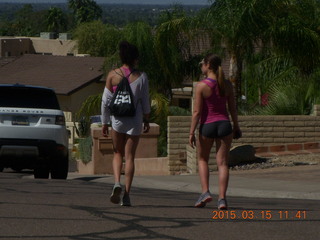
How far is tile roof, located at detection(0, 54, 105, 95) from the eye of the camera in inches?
2077

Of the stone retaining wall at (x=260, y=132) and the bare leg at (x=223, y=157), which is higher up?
the bare leg at (x=223, y=157)

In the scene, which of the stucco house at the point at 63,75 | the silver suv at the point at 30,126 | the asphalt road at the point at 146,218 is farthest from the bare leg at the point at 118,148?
the stucco house at the point at 63,75

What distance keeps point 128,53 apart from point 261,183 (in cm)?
433

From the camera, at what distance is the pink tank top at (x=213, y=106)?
391 inches

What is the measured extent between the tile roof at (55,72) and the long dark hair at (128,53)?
41.3m

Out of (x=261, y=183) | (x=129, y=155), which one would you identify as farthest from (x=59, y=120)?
(x=129, y=155)

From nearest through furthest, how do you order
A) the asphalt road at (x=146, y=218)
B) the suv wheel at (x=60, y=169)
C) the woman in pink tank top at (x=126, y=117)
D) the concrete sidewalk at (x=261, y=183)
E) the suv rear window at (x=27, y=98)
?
the asphalt road at (x=146, y=218) < the woman in pink tank top at (x=126, y=117) < the concrete sidewalk at (x=261, y=183) < the suv rear window at (x=27, y=98) < the suv wheel at (x=60, y=169)

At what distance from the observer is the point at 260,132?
18.4 metres

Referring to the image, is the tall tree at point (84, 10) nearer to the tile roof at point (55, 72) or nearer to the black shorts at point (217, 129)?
the tile roof at point (55, 72)

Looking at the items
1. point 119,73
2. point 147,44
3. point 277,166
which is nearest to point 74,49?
point 147,44

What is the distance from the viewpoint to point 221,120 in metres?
9.98

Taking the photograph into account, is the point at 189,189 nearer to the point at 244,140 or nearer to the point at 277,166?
the point at 277,166

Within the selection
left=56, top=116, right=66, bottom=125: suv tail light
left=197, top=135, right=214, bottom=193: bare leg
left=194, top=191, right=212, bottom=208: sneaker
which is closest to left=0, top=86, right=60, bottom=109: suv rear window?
left=56, top=116, right=66, bottom=125: suv tail light

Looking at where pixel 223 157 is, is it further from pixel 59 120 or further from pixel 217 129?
pixel 59 120
